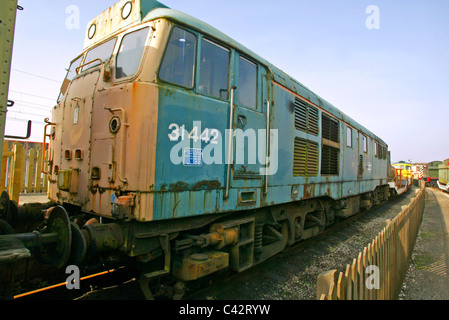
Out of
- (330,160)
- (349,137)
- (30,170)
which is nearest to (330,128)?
(330,160)

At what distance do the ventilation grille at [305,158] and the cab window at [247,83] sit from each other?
161 centimetres

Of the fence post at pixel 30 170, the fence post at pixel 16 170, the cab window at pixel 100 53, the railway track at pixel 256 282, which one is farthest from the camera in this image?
the fence post at pixel 30 170

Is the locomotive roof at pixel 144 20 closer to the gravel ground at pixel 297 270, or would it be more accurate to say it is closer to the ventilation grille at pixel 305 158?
the ventilation grille at pixel 305 158

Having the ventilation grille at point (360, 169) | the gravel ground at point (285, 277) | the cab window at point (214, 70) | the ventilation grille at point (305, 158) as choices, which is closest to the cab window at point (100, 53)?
the cab window at point (214, 70)

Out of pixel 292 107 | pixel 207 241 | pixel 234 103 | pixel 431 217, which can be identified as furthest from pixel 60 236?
pixel 431 217

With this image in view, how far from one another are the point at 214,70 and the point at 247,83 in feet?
2.41

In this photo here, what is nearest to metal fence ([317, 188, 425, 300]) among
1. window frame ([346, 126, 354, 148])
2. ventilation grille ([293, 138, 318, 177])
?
ventilation grille ([293, 138, 318, 177])

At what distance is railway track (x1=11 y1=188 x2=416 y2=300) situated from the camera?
3543mm

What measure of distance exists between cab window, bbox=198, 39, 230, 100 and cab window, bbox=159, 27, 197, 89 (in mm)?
168

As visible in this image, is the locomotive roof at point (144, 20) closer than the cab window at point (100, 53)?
Yes

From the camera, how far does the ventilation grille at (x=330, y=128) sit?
22.4 ft

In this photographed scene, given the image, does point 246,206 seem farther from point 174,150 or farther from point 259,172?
point 174,150

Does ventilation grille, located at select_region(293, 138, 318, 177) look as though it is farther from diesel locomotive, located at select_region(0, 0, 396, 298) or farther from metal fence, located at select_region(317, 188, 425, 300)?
metal fence, located at select_region(317, 188, 425, 300)

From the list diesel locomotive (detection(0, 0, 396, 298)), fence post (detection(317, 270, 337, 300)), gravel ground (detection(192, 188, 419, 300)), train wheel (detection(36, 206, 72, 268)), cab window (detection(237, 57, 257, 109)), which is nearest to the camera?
fence post (detection(317, 270, 337, 300))
